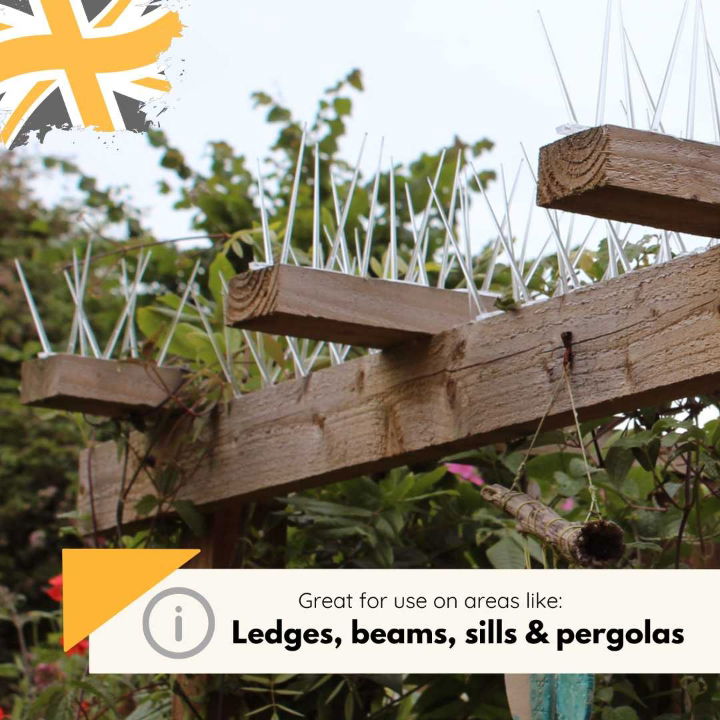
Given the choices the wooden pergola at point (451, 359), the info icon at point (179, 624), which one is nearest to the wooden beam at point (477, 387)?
the wooden pergola at point (451, 359)

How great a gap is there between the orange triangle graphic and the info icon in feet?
0.16

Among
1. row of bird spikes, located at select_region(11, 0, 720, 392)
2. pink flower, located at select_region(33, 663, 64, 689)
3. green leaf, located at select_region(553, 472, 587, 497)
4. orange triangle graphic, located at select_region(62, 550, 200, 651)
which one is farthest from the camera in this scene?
pink flower, located at select_region(33, 663, 64, 689)

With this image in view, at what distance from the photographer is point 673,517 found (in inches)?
73.3

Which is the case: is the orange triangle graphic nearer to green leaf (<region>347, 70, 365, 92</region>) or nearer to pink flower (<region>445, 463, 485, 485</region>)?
pink flower (<region>445, 463, 485, 485</region>)

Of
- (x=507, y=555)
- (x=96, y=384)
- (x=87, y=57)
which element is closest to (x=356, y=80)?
(x=87, y=57)

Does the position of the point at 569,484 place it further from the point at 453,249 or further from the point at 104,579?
the point at 104,579

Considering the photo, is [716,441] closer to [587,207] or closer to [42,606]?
[587,207]

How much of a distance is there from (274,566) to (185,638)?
0.79 meters

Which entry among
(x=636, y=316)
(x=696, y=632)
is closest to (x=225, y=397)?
(x=636, y=316)

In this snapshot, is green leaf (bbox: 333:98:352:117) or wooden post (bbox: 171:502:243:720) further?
green leaf (bbox: 333:98:352:117)

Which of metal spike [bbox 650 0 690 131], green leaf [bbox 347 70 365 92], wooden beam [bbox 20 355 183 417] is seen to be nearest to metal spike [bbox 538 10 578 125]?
metal spike [bbox 650 0 690 131]

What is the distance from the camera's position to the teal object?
49.8 inches

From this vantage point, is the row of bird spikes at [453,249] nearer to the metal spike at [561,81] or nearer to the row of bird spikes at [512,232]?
the row of bird spikes at [512,232]

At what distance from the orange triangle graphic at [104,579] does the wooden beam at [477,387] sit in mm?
359
